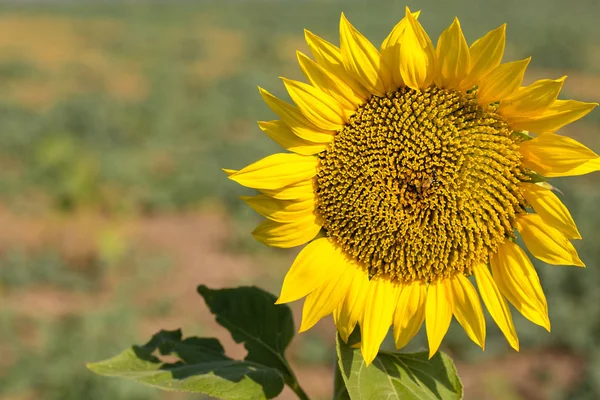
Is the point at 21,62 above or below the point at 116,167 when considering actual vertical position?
above

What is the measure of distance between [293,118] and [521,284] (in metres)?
0.55

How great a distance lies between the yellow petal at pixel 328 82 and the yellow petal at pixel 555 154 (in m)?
0.35

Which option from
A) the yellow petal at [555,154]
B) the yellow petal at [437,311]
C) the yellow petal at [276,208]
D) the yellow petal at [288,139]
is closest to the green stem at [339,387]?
the yellow petal at [437,311]

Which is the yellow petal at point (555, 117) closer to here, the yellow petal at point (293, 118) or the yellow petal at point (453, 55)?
the yellow petal at point (453, 55)

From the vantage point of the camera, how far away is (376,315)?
1304 mm

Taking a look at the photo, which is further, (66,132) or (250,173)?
(66,132)

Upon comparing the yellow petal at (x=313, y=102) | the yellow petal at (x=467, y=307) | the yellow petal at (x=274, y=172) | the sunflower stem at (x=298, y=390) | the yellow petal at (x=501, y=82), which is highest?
the yellow petal at (x=313, y=102)

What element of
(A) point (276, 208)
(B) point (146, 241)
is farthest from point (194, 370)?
(B) point (146, 241)

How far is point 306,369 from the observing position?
5.18 m

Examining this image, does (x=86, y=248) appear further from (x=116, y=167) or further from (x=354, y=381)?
(x=354, y=381)

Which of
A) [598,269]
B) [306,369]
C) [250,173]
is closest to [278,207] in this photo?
[250,173]

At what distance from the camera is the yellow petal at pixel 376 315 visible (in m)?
1.27

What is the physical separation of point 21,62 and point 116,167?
12812 mm

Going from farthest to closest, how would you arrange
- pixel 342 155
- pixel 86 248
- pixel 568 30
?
pixel 568 30 < pixel 86 248 < pixel 342 155
